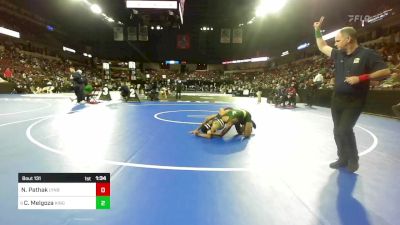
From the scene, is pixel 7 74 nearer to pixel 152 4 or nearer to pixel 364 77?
pixel 152 4

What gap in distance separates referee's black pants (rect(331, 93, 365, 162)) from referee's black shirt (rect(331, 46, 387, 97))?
0.10m

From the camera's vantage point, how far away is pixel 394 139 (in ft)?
24.0

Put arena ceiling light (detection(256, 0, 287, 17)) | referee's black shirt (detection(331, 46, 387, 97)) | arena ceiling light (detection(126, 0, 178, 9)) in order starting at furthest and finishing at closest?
arena ceiling light (detection(256, 0, 287, 17)) < arena ceiling light (detection(126, 0, 178, 9)) < referee's black shirt (detection(331, 46, 387, 97))

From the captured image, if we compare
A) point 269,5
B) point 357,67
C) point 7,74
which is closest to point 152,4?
point 269,5

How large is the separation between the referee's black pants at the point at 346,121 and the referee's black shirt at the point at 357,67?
0.10m

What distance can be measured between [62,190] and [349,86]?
13.0ft

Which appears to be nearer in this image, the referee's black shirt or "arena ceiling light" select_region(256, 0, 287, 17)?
the referee's black shirt

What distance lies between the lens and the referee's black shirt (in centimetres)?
414

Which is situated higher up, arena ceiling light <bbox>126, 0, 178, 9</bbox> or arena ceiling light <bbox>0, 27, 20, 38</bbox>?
arena ceiling light <bbox>0, 27, 20, 38</bbox>

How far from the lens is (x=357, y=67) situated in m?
4.25

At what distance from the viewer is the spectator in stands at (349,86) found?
13.8 ft

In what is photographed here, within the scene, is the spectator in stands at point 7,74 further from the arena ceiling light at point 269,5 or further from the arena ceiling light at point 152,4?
the arena ceiling light at point 269,5

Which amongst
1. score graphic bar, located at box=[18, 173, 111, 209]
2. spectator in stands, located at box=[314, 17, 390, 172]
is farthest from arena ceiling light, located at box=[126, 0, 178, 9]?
score graphic bar, located at box=[18, 173, 111, 209]

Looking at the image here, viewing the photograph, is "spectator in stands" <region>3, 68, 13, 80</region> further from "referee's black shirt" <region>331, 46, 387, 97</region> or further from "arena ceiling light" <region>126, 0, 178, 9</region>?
"referee's black shirt" <region>331, 46, 387, 97</region>
